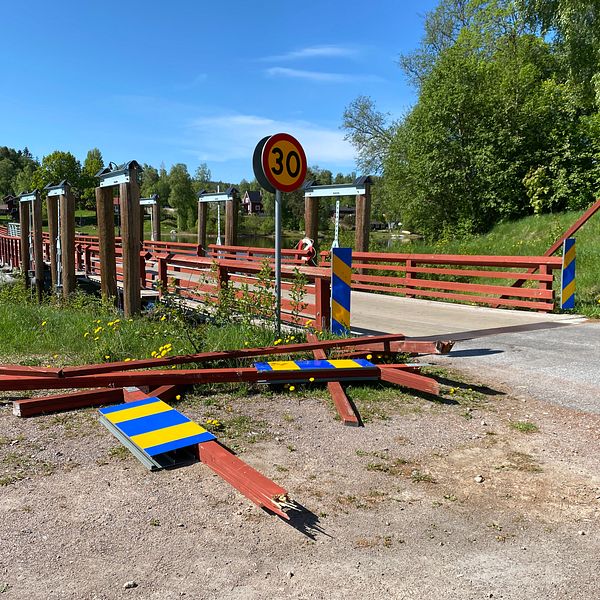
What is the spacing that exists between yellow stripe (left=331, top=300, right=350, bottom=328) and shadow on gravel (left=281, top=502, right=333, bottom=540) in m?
4.28

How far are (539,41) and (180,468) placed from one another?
92.4ft

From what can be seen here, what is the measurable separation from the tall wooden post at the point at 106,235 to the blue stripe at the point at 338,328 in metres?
5.56

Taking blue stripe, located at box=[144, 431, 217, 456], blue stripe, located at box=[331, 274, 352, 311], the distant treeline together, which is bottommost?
blue stripe, located at box=[144, 431, 217, 456]

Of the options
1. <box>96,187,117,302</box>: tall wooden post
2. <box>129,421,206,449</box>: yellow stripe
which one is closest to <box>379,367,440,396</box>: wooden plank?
<box>129,421,206,449</box>: yellow stripe

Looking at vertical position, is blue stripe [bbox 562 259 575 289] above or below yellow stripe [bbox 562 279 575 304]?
above

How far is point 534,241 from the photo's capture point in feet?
56.6

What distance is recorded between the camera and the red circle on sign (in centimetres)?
625

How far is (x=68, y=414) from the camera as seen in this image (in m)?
4.40

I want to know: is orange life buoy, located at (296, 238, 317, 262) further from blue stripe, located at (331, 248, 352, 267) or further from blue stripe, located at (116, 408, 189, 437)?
blue stripe, located at (116, 408, 189, 437)

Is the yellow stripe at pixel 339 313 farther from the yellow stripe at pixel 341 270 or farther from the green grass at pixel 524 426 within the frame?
the green grass at pixel 524 426

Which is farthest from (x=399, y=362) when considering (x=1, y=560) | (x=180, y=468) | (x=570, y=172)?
(x=570, y=172)

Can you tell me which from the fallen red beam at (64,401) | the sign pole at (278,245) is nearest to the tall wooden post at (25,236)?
the sign pole at (278,245)

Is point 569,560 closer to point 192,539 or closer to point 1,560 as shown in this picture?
point 192,539

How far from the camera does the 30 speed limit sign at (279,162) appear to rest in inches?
246
